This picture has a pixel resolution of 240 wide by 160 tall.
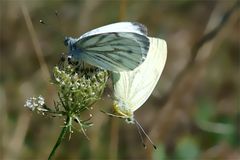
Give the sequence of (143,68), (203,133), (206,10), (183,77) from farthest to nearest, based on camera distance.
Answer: (206,10)
(203,133)
(183,77)
(143,68)

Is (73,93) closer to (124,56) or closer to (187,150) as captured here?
(124,56)

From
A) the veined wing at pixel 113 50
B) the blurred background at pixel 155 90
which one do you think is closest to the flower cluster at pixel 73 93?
the veined wing at pixel 113 50

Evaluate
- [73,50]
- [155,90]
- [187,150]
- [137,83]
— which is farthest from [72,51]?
[155,90]

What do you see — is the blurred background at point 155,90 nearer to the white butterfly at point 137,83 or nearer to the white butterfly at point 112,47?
the white butterfly at point 137,83

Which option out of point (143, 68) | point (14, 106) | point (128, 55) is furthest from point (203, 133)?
point (128, 55)

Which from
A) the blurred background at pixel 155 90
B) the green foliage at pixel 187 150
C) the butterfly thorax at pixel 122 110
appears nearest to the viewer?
the butterfly thorax at pixel 122 110

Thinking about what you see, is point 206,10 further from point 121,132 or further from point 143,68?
point 143,68

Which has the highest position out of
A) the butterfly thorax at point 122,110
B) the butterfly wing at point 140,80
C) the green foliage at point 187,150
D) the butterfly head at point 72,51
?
the butterfly head at point 72,51

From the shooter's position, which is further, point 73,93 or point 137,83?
point 137,83
